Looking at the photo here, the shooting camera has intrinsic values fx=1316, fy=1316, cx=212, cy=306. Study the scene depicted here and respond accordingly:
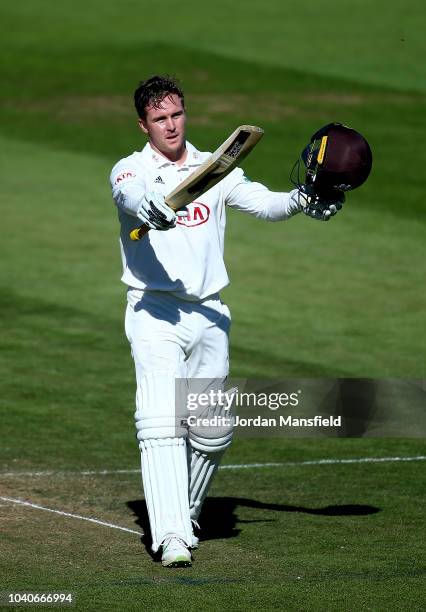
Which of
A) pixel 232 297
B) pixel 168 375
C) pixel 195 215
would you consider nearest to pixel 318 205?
pixel 195 215

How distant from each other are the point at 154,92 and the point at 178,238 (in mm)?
828

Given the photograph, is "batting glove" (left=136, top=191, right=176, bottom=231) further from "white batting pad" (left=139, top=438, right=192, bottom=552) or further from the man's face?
"white batting pad" (left=139, top=438, right=192, bottom=552)

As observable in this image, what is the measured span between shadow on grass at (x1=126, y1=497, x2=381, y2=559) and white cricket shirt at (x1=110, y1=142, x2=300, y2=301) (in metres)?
1.46

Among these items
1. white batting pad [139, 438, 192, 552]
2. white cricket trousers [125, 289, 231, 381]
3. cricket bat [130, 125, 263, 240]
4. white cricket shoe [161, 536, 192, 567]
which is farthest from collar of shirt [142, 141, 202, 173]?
white cricket shoe [161, 536, 192, 567]

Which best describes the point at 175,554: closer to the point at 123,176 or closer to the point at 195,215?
the point at 195,215

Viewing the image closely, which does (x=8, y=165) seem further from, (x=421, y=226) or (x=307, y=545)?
(x=307, y=545)

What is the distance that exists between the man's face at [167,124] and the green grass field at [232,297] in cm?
228

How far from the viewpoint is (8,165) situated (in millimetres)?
21281

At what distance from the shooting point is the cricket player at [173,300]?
23.5ft

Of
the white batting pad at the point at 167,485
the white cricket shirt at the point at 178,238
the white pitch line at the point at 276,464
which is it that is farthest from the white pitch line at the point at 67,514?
the white cricket shirt at the point at 178,238

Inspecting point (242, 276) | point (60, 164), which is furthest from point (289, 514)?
point (60, 164)

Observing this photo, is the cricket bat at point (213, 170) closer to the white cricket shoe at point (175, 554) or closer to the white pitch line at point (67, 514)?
the white cricket shoe at point (175, 554)

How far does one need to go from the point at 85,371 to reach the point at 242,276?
4.26 metres

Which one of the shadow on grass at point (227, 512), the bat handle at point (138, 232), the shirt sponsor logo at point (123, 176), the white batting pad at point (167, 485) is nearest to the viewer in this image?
the bat handle at point (138, 232)
